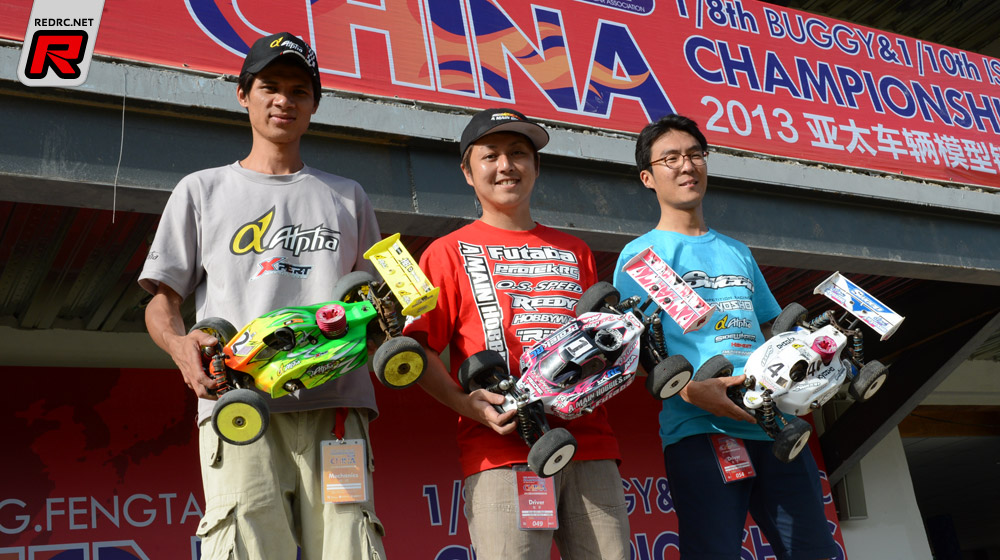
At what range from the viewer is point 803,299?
17.1 feet

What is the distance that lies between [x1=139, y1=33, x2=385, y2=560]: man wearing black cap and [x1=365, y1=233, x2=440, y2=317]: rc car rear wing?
0.17m

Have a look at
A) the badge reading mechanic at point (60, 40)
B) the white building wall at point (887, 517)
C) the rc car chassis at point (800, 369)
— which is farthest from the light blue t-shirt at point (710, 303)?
the white building wall at point (887, 517)

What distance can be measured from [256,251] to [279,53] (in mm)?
508

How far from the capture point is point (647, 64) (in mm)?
3871

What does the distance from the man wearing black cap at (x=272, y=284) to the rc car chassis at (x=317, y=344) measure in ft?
0.20

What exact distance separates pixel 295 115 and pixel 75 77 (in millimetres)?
775

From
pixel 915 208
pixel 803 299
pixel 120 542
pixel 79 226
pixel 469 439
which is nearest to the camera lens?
pixel 469 439

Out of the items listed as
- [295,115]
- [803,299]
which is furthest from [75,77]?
[803,299]

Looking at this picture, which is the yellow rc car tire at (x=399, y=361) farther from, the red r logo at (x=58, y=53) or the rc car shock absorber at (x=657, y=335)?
the red r logo at (x=58, y=53)

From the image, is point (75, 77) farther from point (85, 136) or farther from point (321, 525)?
point (321, 525)

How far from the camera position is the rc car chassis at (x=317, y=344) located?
6.08 ft

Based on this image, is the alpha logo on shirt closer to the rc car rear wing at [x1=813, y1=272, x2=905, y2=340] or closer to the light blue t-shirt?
the light blue t-shirt

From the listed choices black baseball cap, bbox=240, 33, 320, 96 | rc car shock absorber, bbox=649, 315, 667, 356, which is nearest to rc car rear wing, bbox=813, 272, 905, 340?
rc car shock absorber, bbox=649, 315, 667, 356

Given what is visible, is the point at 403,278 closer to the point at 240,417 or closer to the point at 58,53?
the point at 240,417
